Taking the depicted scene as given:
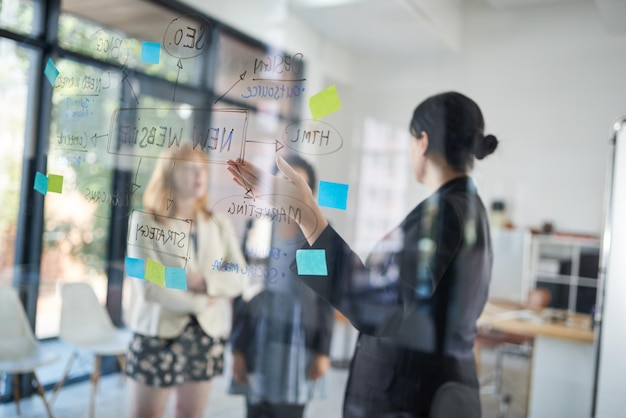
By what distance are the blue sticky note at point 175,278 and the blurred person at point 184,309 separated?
5 centimetres

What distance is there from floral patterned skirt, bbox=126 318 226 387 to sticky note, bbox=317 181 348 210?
3.03 feet

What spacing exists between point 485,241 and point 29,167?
197 centimetres

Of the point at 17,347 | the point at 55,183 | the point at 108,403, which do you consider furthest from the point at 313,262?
the point at 17,347

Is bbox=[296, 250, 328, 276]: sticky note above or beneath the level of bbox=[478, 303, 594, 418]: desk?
above

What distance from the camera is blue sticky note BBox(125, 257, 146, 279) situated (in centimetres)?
205

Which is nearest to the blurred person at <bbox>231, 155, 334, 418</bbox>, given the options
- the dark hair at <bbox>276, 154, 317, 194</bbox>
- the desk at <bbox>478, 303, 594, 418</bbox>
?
the dark hair at <bbox>276, 154, 317, 194</bbox>

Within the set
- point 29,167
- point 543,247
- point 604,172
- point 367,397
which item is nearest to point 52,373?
point 29,167

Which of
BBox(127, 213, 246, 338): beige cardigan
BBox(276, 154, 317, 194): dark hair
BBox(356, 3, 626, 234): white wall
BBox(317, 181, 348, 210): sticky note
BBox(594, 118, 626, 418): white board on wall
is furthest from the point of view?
BBox(127, 213, 246, 338): beige cardigan

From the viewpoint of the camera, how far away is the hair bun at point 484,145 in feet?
5.30

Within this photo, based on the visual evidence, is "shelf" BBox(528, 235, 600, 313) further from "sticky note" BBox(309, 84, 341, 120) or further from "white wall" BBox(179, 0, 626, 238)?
"sticky note" BBox(309, 84, 341, 120)

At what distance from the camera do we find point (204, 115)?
217cm

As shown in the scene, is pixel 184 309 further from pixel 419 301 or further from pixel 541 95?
pixel 541 95

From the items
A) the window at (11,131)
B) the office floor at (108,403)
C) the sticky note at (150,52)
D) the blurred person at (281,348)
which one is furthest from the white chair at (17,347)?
the sticky note at (150,52)

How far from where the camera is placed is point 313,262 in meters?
1.75
